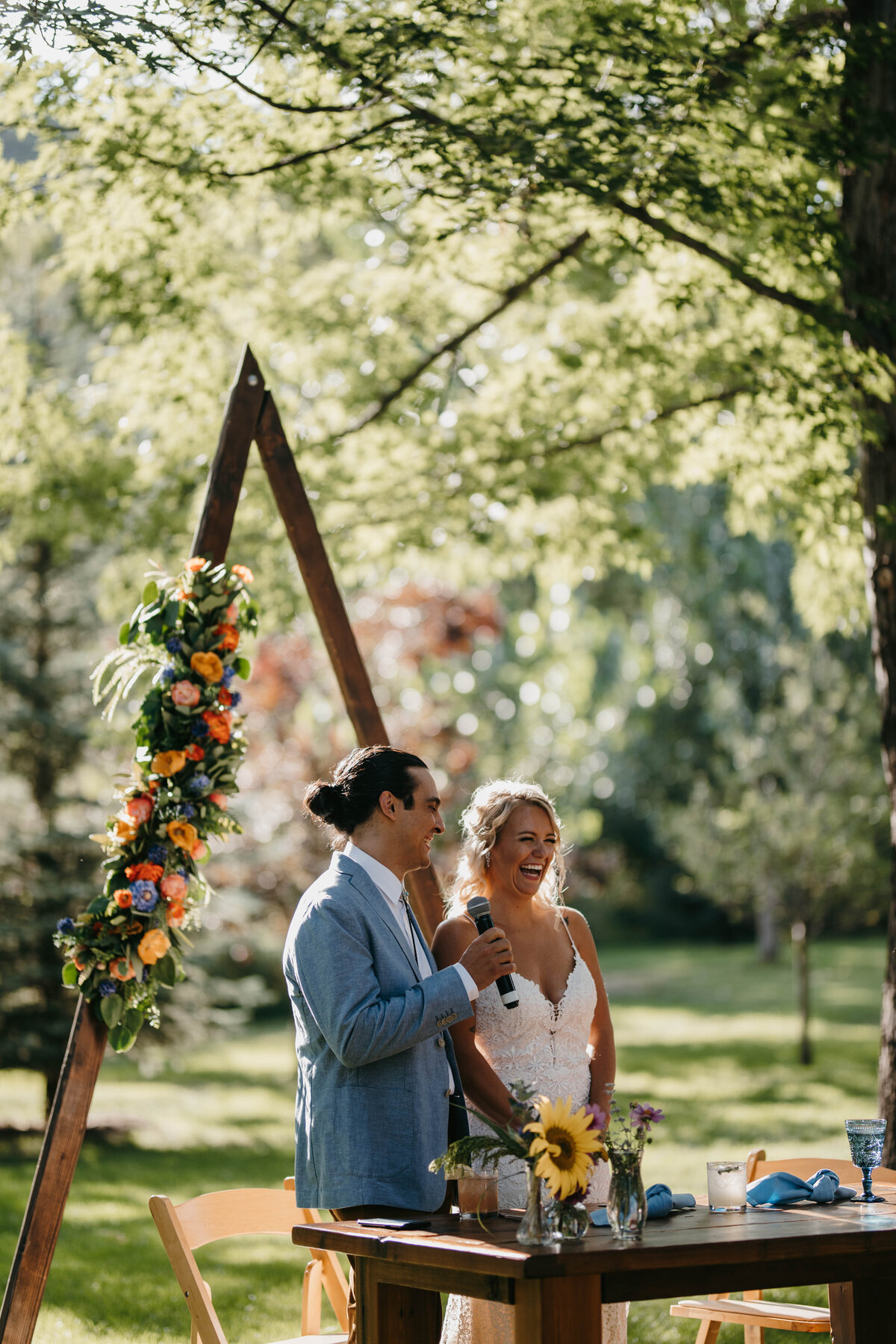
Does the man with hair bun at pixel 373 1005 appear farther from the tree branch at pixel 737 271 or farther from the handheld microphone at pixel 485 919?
the tree branch at pixel 737 271

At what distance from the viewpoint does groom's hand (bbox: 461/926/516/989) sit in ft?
10.7

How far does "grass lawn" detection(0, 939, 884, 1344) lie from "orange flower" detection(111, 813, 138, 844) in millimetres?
2546

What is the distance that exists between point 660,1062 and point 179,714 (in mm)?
12739

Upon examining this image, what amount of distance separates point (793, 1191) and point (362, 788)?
4.74ft

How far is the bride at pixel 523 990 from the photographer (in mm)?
3766

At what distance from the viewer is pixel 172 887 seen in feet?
13.9

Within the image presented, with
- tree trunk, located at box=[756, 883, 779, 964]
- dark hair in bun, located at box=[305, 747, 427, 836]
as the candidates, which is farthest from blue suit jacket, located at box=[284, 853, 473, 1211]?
tree trunk, located at box=[756, 883, 779, 964]

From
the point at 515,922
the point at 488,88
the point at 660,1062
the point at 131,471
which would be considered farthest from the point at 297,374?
the point at 660,1062

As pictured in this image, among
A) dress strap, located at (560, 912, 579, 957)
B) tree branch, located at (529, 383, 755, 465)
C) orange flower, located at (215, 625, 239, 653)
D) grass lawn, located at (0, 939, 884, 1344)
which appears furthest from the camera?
tree branch, located at (529, 383, 755, 465)

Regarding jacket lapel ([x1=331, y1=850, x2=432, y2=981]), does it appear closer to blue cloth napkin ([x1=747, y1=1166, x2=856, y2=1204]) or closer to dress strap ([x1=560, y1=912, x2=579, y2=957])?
dress strap ([x1=560, y1=912, x2=579, y2=957])

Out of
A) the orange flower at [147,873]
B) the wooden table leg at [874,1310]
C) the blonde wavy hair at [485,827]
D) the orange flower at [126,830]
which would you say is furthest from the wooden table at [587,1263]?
the orange flower at [126,830]

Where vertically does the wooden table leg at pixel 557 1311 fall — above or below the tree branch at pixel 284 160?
below

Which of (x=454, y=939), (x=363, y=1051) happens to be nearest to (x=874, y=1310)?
(x=454, y=939)

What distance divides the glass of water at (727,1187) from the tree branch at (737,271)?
145 inches
